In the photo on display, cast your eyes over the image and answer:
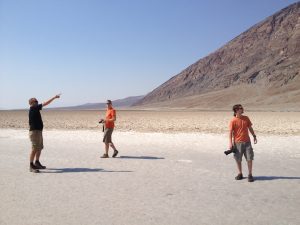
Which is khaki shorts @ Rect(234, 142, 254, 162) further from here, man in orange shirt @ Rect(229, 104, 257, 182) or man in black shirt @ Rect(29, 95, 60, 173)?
man in black shirt @ Rect(29, 95, 60, 173)

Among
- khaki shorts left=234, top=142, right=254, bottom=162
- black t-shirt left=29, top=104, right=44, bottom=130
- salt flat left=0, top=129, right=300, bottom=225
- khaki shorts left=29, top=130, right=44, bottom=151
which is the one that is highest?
black t-shirt left=29, top=104, right=44, bottom=130

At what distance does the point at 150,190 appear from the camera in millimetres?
7336

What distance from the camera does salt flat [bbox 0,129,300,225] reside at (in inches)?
226

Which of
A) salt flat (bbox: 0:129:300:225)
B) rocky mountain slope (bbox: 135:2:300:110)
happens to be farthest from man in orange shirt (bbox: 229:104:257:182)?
rocky mountain slope (bbox: 135:2:300:110)

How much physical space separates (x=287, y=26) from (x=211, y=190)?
13737cm

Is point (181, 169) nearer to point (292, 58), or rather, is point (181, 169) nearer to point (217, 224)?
point (217, 224)

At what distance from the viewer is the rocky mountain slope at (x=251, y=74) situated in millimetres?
100625

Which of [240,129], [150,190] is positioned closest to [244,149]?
[240,129]

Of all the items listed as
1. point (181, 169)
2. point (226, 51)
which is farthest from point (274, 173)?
point (226, 51)

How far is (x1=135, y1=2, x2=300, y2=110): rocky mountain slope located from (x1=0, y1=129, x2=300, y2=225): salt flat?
240 ft

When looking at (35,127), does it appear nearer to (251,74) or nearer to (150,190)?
(150,190)

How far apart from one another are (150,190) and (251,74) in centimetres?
11371

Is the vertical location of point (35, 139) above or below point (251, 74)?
below

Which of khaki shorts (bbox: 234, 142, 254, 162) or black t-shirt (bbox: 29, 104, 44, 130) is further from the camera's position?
black t-shirt (bbox: 29, 104, 44, 130)
